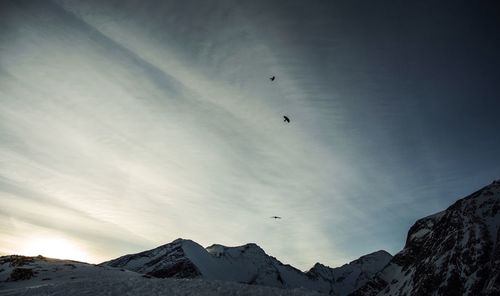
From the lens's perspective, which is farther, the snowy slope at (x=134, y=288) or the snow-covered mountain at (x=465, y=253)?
the snow-covered mountain at (x=465, y=253)

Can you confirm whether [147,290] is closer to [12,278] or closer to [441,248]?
[12,278]

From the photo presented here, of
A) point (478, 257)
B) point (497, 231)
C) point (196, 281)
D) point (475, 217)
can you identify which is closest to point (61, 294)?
point (196, 281)

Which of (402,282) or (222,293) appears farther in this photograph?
(402,282)

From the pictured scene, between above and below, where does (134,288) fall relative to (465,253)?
below

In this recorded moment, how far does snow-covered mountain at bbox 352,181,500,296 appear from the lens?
2431 inches

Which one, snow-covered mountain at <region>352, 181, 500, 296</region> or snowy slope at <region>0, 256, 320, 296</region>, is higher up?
snow-covered mountain at <region>352, 181, 500, 296</region>

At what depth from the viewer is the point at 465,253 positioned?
2803 inches

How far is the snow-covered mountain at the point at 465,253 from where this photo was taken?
6175cm

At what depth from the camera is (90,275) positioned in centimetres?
4875

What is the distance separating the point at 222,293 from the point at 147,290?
810 centimetres

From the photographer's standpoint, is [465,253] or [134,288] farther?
[465,253]

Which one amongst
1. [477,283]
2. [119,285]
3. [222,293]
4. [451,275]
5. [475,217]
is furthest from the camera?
[475,217]

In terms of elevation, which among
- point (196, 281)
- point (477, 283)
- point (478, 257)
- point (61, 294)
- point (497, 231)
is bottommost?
point (61, 294)

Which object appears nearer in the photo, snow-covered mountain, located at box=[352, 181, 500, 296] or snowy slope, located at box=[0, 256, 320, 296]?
snowy slope, located at box=[0, 256, 320, 296]
